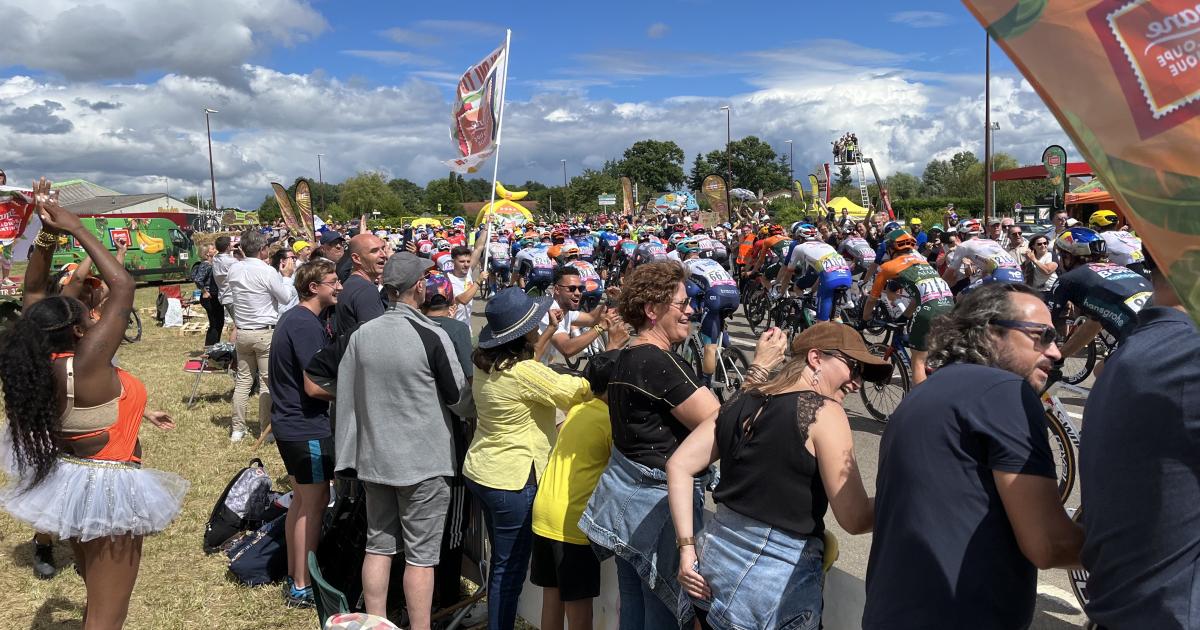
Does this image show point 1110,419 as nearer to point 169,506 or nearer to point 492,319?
point 492,319

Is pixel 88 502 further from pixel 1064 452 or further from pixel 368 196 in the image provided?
pixel 368 196

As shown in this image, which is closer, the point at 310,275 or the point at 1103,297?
the point at 310,275

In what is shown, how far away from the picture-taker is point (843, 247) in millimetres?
12602

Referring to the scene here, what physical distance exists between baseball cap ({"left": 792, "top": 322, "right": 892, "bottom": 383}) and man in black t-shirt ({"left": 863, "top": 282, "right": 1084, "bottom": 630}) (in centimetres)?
35

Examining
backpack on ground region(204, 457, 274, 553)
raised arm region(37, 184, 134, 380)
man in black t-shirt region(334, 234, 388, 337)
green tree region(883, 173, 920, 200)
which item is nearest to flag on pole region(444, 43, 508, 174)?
man in black t-shirt region(334, 234, 388, 337)

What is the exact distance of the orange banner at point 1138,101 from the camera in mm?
1022

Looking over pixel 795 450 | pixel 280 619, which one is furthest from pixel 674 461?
pixel 280 619

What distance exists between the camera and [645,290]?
3.07 m

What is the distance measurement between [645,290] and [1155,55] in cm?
211

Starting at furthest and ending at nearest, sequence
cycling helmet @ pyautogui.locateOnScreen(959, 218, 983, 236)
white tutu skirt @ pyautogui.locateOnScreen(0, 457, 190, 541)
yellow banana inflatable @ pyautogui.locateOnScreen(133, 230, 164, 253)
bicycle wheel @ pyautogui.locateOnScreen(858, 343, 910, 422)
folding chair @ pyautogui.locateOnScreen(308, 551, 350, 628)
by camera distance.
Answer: yellow banana inflatable @ pyautogui.locateOnScreen(133, 230, 164, 253), cycling helmet @ pyautogui.locateOnScreen(959, 218, 983, 236), bicycle wheel @ pyautogui.locateOnScreen(858, 343, 910, 422), folding chair @ pyautogui.locateOnScreen(308, 551, 350, 628), white tutu skirt @ pyautogui.locateOnScreen(0, 457, 190, 541)

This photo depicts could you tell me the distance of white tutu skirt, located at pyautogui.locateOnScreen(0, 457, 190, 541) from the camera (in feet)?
10.8

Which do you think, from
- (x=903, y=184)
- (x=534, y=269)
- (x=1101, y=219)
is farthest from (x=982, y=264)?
(x=903, y=184)

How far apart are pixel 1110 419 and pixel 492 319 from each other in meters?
2.32

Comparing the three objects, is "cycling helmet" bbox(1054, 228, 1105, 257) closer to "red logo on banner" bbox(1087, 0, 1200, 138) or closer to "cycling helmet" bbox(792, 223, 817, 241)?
"cycling helmet" bbox(792, 223, 817, 241)
